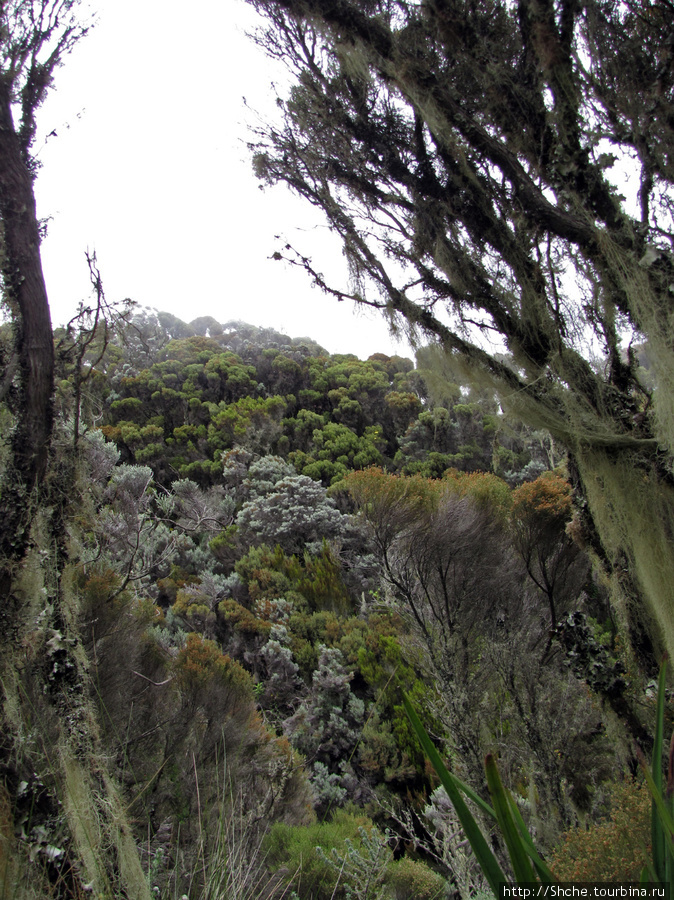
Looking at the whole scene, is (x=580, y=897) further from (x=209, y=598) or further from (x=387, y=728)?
(x=209, y=598)

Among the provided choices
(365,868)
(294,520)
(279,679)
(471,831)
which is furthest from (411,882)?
(294,520)

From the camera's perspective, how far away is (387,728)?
6.70 meters

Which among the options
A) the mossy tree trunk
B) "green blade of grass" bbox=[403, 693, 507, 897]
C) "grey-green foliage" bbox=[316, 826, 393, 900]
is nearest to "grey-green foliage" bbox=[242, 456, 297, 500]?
"grey-green foliage" bbox=[316, 826, 393, 900]

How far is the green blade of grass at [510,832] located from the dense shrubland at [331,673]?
1038 millimetres

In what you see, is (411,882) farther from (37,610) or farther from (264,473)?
(264,473)

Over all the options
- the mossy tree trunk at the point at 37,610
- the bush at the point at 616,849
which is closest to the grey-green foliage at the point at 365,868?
the bush at the point at 616,849

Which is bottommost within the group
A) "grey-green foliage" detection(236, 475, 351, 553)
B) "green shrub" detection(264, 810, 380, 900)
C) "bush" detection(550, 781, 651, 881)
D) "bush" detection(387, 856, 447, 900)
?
"bush" detection(387, 856, 447, 900)

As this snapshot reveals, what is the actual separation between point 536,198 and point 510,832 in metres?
2.57

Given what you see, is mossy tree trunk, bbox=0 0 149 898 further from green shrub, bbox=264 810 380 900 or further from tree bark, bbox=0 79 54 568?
green shrub, bbox=264 810 380 900

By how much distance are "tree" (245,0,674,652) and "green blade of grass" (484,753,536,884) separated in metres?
1.67

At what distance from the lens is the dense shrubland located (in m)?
2.57

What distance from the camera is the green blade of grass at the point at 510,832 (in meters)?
0.53

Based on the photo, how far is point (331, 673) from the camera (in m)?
6.97

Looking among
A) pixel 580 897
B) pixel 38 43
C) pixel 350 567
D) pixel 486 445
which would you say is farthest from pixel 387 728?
pixel 486 445
